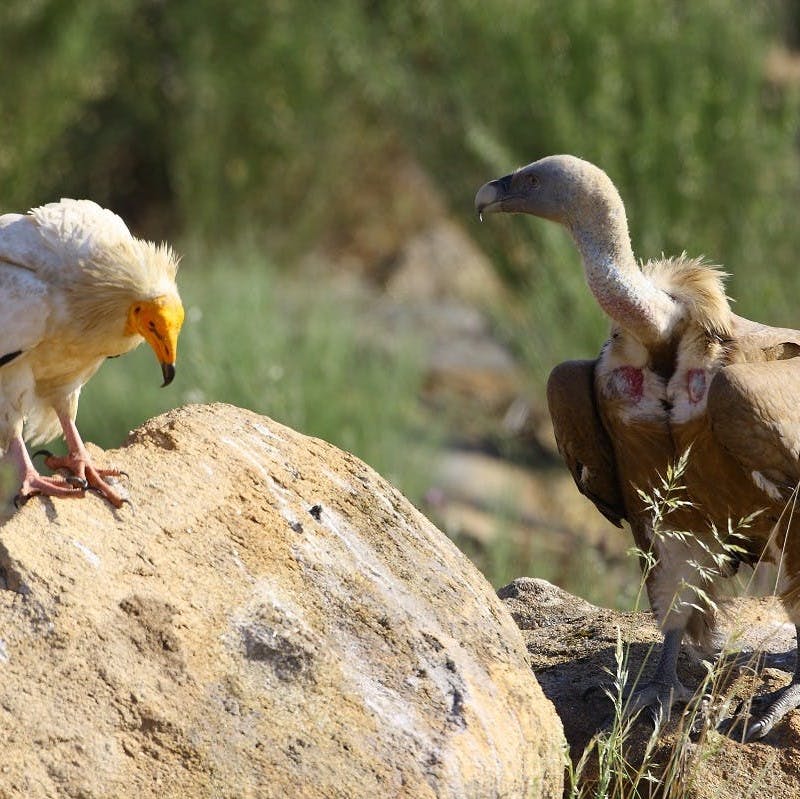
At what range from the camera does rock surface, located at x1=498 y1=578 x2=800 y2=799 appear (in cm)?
395

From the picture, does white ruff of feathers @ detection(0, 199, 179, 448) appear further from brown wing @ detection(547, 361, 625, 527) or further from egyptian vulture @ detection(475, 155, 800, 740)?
brown wing @ detection(547, 361, 625, 527)

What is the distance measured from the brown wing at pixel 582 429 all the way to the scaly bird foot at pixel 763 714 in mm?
881

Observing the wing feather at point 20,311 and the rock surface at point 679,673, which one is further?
the wing feather at point 20,311

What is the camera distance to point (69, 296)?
4.35m

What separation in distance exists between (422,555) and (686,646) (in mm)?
1554

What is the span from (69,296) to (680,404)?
189 cm

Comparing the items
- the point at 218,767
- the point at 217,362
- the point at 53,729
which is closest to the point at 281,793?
the point at 218,767

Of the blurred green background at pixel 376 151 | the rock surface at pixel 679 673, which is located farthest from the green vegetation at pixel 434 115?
the rock surface at pixel 679 673

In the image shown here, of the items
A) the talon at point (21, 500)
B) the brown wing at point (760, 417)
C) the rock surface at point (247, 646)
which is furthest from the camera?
the brown wing at point (760, 417)

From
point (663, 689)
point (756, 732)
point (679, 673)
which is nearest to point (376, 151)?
→ point (679, 673)

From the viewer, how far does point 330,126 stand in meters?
14.6

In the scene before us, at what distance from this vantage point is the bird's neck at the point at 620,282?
4.48 m

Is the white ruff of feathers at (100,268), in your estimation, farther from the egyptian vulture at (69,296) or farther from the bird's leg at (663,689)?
the bird's leg at (663,689)

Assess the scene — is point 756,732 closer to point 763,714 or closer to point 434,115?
point 763,714
